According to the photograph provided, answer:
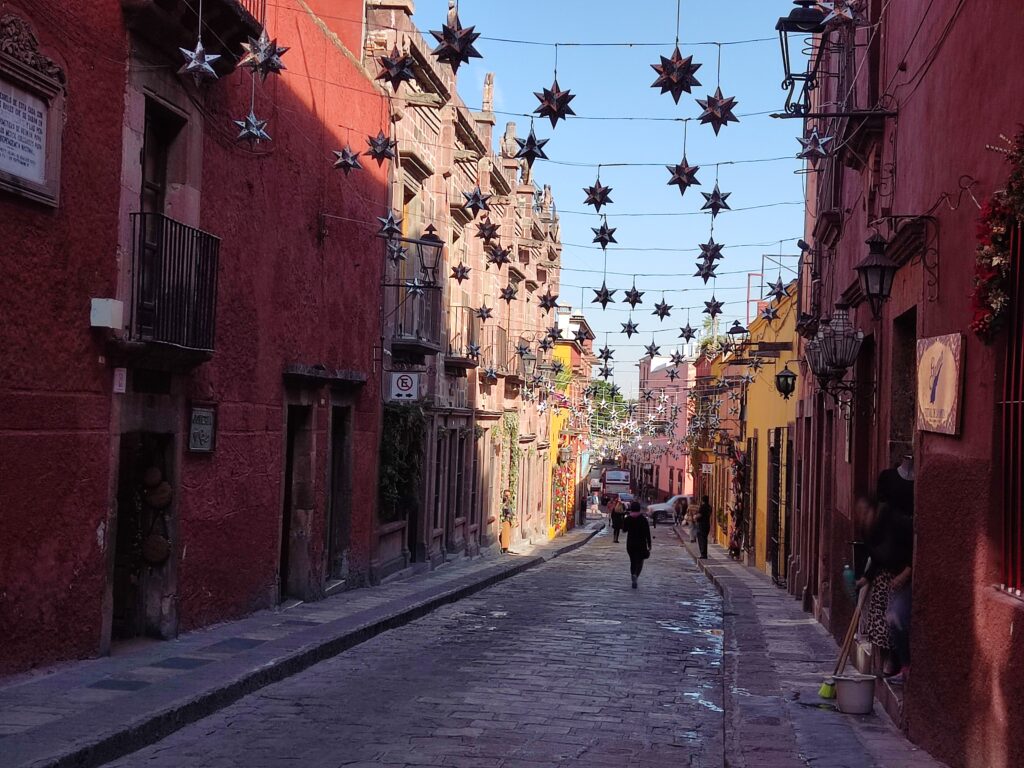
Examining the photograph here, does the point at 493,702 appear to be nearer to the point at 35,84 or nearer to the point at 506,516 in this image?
the point at 35,84

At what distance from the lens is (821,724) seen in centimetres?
860

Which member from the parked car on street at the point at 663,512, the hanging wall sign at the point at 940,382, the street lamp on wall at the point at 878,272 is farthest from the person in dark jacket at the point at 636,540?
the parked car on street at the point at 663,512

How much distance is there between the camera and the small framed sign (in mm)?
11742

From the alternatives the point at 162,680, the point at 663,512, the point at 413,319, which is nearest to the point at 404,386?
the point at 413,319

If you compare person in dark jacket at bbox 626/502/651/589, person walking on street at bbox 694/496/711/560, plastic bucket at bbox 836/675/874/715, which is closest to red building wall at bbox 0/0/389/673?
person in dark jacket at bbox 626/502/651/589

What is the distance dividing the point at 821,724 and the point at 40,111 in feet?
23.5

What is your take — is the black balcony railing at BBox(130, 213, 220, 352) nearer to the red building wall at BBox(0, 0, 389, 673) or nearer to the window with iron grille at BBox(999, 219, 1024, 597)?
the red building wall at BBox(0, 0, 389, 673)

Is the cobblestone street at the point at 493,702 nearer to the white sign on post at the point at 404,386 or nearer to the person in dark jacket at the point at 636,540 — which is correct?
the white sign on post at the point at 404,386

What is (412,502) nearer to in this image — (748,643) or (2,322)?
(748,643)

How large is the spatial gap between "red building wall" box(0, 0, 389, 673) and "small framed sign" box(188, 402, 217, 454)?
0.14 metres

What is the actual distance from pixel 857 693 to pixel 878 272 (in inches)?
→ 131

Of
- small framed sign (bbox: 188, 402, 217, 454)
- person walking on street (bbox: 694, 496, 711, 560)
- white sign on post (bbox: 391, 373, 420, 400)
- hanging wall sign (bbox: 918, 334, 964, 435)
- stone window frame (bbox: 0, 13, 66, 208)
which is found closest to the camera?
hanging wall sign (bbox: 918, 334, 964, 435)

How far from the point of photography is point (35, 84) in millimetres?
8594

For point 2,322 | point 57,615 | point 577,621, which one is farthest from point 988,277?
point 577,621
